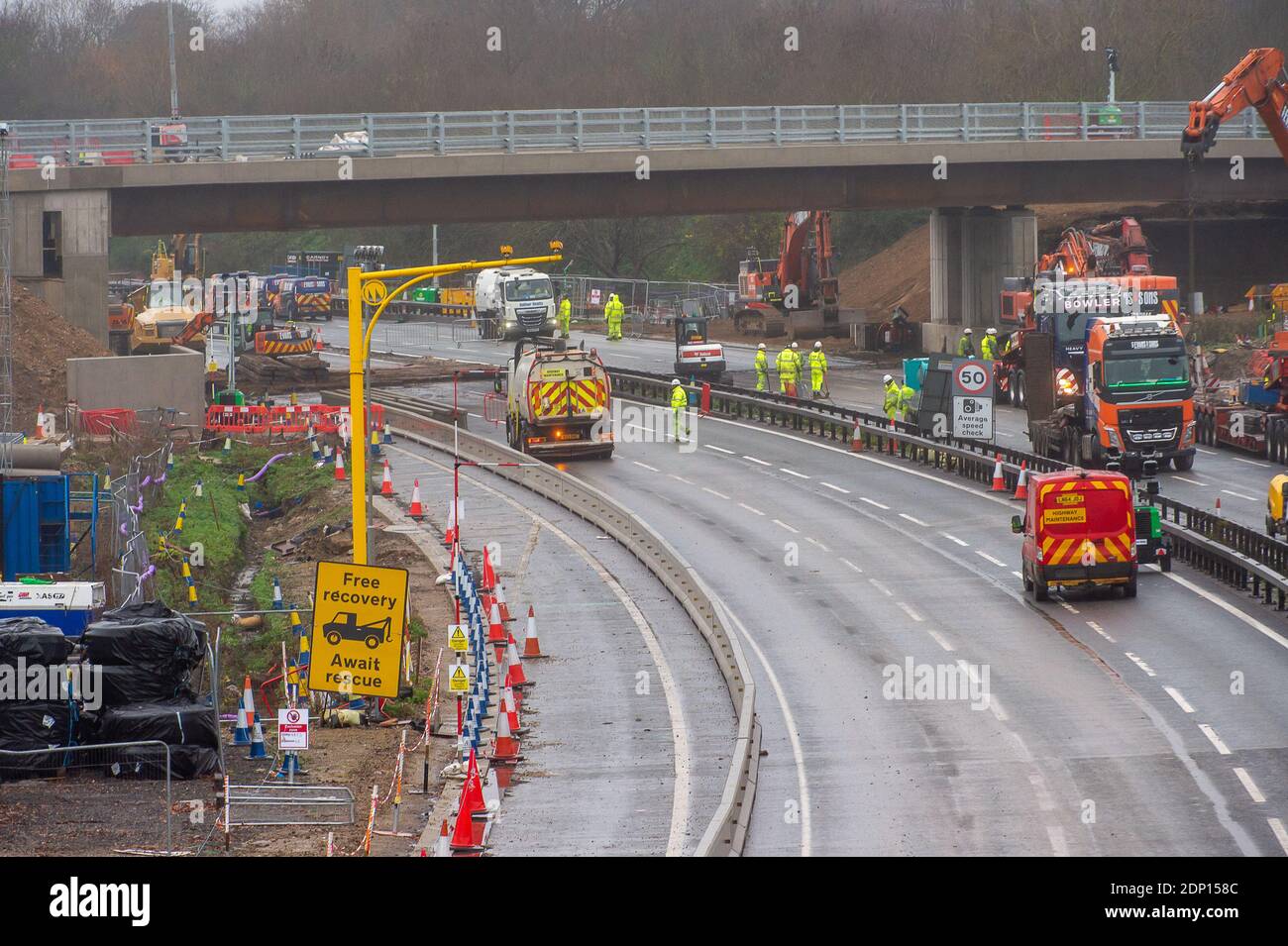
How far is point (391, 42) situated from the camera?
121 meters

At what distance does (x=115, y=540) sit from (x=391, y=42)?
97.4m

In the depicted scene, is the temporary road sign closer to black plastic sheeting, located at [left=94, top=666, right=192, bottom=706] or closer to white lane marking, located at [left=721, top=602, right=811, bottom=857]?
black plastic sheeting, located at [left=94, top=666, right=192, bottom=706]

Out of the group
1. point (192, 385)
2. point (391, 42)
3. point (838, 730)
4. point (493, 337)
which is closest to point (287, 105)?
point (391, 42)

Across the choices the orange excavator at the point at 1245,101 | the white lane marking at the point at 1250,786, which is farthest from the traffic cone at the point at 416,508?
the orange excavator at the point at 1245,101

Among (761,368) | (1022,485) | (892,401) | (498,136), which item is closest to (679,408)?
(892,401)

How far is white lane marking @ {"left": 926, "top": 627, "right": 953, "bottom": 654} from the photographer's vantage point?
83.8 feet

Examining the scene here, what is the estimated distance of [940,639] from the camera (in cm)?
2606

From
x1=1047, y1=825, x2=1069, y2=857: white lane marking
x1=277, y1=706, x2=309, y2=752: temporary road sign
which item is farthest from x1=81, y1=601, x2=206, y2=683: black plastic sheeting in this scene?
x1=1047, y1=825, x2=1069, y2=857: white lane marking

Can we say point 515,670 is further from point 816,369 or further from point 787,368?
point 816,369

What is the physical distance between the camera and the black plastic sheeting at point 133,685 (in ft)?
64.3

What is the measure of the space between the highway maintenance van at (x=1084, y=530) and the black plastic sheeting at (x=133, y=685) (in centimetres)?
1366

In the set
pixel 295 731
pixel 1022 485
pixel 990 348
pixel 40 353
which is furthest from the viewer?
pixel 990 348

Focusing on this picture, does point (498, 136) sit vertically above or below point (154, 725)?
above

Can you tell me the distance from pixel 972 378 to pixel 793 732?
1993 centimetres
